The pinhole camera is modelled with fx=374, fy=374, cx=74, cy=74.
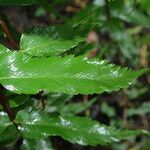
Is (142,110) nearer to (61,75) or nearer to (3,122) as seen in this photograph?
(3,122)

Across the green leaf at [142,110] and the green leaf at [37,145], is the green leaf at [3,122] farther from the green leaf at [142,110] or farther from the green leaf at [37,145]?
the green leaf at [142,110]

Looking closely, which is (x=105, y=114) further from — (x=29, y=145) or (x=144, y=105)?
(x=29, y=145)

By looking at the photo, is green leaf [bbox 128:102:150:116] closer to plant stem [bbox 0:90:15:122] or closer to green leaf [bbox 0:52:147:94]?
plant stem [bbox 0:90:15:122]

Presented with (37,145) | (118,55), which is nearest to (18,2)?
(37,145)

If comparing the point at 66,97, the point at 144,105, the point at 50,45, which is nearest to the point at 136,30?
the point at 144,105

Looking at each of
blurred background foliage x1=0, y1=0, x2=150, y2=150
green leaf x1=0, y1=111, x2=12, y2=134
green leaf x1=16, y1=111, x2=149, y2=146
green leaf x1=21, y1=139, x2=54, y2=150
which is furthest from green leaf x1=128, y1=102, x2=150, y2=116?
green leaf x1=0, y1=111, x2=12, y2=134

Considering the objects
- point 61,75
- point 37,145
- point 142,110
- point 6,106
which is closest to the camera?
point 61,75
